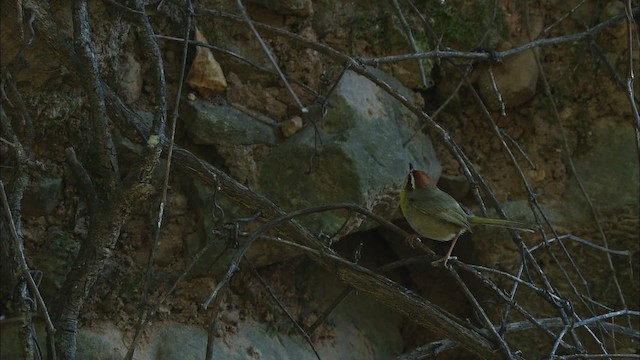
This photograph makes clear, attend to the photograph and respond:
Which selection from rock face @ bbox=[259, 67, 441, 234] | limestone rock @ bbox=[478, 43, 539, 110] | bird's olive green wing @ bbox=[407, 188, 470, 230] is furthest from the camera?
limestone rock @ bbox=[478, 43, 539, 110]

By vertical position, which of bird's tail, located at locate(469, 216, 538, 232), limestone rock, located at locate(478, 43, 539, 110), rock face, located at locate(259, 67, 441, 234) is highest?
limestone rock, located at locate(478, 43, 539, 110)

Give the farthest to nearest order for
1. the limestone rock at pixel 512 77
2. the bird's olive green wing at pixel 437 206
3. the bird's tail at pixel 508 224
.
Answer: the limestone rock at pixel 512 77, the bird's olive green wing at pixel 437 206, the bird's tail at pixel 508 224

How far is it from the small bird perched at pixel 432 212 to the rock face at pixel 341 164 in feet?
1.08

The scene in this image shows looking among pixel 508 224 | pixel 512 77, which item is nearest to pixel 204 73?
pixel 508 224

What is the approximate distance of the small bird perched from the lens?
11.1 ft

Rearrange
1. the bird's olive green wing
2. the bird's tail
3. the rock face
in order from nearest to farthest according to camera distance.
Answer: the bird's tail, the bird's olive green wing, the rock face

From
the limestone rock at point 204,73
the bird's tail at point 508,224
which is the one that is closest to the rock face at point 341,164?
the limestone rock at point 204,73

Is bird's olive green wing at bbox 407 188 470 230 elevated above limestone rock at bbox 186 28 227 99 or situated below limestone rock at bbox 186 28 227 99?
below

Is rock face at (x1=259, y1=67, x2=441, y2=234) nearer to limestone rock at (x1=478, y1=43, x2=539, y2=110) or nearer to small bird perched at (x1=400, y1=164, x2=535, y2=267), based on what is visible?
small bird perched at (x1=400, y1=164, x2=535, y2=267)

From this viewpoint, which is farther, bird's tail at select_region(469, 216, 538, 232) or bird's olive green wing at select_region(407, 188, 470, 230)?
bird's olive green wing at select_region(407, 188, 470, 230)

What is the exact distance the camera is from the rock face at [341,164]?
381cm

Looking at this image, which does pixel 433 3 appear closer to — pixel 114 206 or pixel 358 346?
pixel 358 346

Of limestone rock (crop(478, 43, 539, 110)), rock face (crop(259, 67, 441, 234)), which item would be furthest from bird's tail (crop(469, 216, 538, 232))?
limestone rock (crop(478, 43, 539, 110))

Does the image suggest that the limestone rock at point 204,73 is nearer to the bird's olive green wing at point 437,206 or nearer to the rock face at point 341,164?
the rock face at point 341,164
